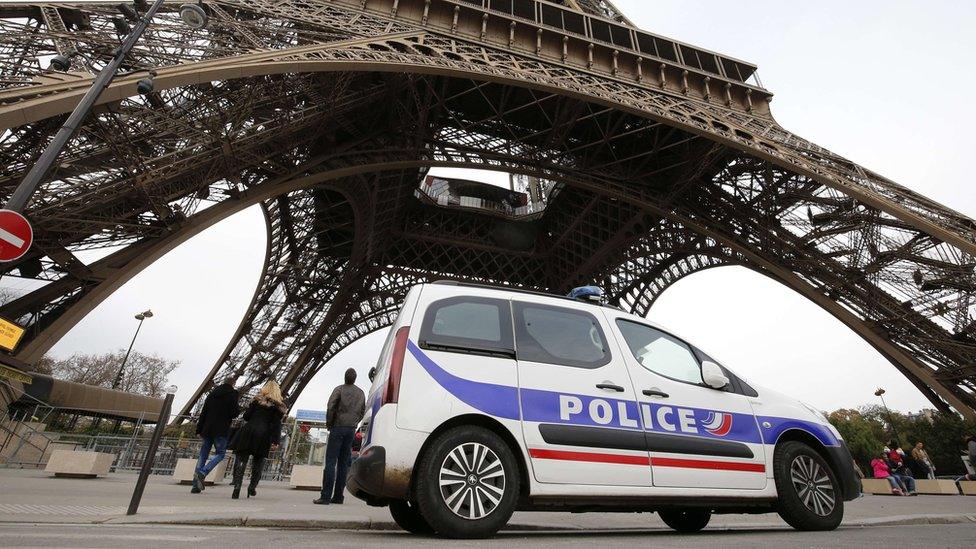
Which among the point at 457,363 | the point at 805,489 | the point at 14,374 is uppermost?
the point at 14,374

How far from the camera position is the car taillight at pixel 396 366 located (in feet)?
11.3

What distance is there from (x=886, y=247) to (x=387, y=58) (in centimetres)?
1511

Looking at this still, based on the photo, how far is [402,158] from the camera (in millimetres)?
16891

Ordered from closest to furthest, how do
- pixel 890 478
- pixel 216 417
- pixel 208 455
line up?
pixel 208 455 < pixel 216 417 < pixel 890 478

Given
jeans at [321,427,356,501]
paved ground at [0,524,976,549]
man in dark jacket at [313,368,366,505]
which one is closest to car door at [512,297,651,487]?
paved ground at [0,524,976,549]

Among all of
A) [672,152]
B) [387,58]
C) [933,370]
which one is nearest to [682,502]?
[387,58]

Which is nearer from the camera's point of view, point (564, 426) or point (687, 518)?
point (564, 426)

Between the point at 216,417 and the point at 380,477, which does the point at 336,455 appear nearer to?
the point at 216,417

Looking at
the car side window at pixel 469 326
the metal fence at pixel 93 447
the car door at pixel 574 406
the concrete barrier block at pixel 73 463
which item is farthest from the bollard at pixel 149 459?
the metal fence at pixel 93 447

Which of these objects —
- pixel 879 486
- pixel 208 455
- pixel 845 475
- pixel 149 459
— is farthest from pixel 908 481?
pixel 149 459

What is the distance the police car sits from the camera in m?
3.38

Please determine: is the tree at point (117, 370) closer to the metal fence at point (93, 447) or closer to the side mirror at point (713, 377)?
the metal fence at point (93, 447)

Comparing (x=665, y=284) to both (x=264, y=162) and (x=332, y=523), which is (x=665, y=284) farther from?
(x=332, y=523)

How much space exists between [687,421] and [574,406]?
1024 millimetres
